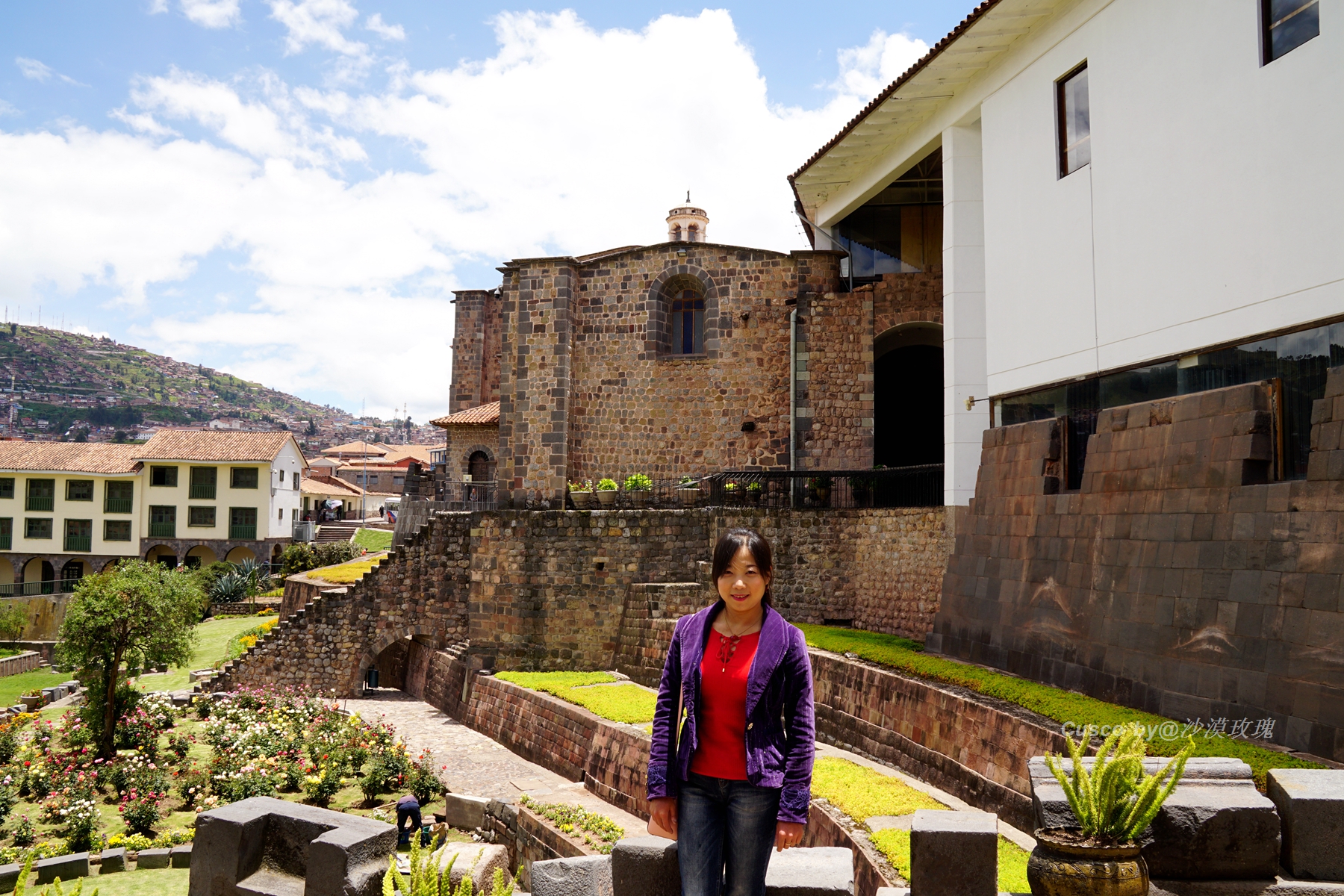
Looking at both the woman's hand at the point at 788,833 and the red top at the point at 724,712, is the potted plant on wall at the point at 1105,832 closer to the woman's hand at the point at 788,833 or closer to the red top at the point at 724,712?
the woman's hand at the point at 788,833

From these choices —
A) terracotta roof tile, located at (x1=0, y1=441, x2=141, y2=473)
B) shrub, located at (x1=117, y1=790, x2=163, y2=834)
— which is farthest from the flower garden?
terracotta roof tile, located at (x1=0, y1=441, x2=141, y2=473)

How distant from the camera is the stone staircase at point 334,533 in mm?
46406

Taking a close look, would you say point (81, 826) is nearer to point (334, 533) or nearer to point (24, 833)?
point (24, 833)

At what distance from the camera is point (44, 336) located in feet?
422

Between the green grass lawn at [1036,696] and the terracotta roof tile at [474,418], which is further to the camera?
the terracotta roof tile at [474,418]

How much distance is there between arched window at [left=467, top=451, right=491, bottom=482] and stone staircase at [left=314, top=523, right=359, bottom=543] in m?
17.8

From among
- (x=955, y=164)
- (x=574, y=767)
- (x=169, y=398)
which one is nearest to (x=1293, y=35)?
(x=955, y=164)

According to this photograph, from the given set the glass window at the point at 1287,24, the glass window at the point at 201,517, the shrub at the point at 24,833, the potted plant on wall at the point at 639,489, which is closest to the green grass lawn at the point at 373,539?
the glass window at the point at 201,517

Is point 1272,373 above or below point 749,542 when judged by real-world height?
above

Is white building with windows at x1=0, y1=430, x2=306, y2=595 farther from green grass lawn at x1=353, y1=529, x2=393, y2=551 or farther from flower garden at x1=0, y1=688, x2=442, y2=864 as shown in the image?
flower garden at x1=0, y1=688, x2=442, y2=864

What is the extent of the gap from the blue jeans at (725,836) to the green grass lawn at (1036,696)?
9.67ft

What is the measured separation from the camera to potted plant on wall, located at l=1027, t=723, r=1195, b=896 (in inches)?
142

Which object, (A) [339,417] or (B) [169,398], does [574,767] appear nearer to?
(B) [169,398]

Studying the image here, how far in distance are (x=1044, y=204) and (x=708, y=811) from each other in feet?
33.7
